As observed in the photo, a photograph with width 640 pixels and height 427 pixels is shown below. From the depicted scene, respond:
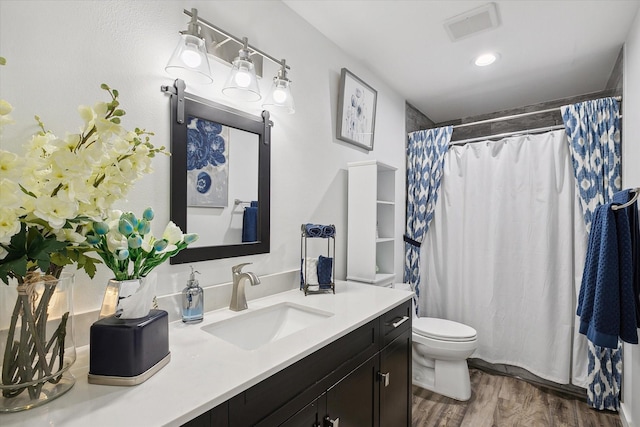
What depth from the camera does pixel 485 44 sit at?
2.11m

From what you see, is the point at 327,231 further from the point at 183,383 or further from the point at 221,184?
the point at 183,383

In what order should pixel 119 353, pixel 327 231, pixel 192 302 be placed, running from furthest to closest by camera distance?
pixel 327 231, pixel 192 302, pixel 119 353

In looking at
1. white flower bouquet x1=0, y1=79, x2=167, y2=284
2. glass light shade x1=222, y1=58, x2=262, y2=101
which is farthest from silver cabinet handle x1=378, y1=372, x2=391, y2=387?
glass light shade x1=222, y1=58, x2=262, y2=101

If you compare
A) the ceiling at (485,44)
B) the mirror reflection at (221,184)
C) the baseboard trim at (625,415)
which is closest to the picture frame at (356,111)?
the ceiling at (485,44)

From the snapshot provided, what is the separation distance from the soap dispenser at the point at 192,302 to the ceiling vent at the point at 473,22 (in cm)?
198

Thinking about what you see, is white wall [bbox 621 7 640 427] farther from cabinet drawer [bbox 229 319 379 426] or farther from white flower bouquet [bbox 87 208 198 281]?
white flower bouquet [bbox 87 208 198 281]

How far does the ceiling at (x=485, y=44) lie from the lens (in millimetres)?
1774

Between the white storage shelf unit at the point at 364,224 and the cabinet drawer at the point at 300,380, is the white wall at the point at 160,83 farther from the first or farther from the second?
the cabinet drawer at the point at 300,380

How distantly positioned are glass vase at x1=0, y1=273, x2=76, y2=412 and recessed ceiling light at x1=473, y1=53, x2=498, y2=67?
8.69 ft

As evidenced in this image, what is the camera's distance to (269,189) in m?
1.63

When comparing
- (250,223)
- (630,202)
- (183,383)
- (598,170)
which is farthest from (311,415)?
(598,170)

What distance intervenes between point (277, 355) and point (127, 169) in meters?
0.65

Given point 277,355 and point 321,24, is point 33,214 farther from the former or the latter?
point 321,24

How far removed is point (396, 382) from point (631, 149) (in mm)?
1917
